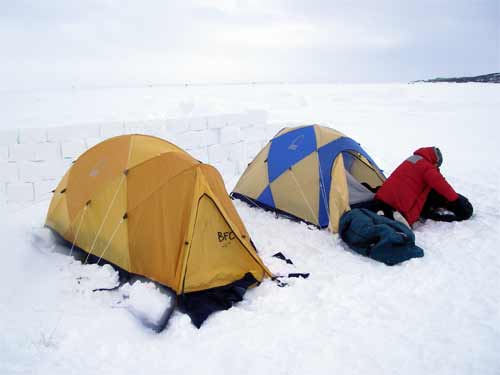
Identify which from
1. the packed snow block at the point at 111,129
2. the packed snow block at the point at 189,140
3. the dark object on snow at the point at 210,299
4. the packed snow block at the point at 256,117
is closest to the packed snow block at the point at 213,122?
the packed snow block at the point at 189,140

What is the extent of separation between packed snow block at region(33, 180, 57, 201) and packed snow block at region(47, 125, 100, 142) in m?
0.65

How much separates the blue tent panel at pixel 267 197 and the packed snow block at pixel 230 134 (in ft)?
7.38

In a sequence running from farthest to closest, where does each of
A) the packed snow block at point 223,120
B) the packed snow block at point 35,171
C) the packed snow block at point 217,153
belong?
the packed snow block at point 217,153
the packed snow block at point 223,120
the packed snow block at point 35,171

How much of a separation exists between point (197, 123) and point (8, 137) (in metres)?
2.92

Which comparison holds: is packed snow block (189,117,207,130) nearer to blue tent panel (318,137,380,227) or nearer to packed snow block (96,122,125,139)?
packed snow block (96,122,125,139)

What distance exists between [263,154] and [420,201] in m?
2.24

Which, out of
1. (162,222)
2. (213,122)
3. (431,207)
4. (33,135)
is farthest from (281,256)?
(33,135)

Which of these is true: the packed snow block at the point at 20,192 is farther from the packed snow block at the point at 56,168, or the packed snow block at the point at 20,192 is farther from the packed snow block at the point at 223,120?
the packed snow block at the point at 223,120

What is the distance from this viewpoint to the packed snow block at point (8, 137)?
19.0ft

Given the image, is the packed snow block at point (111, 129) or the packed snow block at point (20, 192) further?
the packed snow block at point (111, 129)

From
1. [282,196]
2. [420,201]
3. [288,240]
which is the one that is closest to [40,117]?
[282,196]

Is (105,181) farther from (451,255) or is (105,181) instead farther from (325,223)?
(451,255)

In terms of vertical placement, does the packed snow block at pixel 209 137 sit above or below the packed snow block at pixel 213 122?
below

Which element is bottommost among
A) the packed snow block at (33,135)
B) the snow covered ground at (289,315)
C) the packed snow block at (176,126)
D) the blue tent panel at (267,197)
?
the snow covered ground at (289,315)
